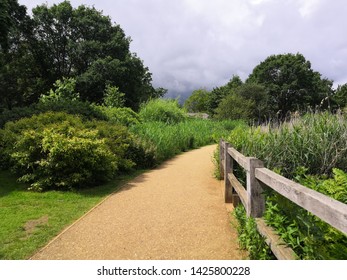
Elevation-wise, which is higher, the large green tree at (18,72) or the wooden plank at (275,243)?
the large green tree at (18,72)

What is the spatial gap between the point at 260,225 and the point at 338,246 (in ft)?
2.72

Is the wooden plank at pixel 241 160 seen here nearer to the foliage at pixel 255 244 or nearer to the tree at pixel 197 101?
the foliage at pixel 255 244

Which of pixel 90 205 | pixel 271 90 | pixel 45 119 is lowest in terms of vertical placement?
pixel 90 205

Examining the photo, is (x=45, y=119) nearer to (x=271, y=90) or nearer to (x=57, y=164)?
(x=57, y=164)

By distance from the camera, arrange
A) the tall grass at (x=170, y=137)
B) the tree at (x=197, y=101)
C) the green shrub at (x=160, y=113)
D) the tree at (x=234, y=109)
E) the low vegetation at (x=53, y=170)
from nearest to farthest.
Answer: the low vegetation at (x=53, y=170) → the tall grass at (x=170, y=137) → the green shrub at (x=160, y=113) → the tree at (x=234, y=109) → the tree at (x=197, y=101)

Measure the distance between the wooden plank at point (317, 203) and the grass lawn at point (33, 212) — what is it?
10.3 feet

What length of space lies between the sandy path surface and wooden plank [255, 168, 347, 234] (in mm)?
1521

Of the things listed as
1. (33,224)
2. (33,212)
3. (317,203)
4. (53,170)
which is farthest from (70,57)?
(317,203)

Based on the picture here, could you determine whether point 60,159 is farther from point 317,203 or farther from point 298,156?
point 317,203

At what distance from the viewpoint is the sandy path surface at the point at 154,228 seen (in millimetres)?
3740

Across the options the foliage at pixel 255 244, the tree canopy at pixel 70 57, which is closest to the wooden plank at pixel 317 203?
the foliage at pixel 255 244

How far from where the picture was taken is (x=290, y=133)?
20.0ft

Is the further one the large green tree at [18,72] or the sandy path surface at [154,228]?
the large green tree at [18,72]

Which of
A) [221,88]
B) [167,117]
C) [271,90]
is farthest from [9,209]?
[221,88]
